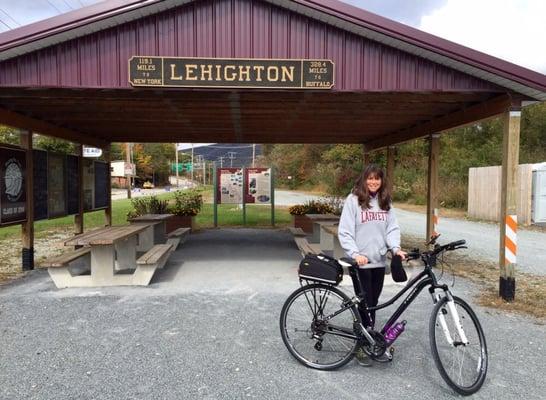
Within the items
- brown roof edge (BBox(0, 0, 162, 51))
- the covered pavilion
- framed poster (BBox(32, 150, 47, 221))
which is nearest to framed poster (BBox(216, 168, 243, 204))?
framed poster (BBox(32, 150, 47, 221))

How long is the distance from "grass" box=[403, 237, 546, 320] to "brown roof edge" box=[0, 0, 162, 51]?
202 inches

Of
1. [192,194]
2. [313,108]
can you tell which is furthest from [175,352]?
[192,194]

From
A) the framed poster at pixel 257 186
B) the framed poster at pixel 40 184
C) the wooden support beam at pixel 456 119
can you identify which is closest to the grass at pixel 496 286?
the wooden support beam at pixel 456 119

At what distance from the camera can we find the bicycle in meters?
3.36

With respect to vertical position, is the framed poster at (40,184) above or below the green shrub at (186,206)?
above

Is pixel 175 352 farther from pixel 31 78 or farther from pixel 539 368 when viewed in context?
pixel 31 78

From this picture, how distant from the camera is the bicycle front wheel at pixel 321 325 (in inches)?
145

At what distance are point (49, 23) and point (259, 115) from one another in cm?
417

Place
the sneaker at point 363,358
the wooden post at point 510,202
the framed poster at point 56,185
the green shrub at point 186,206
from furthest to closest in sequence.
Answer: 1. the green shrub at point 186,206
2. the framed poster at point 56,185
3. the wooden post at point 510,202
4. the sneaker at point 363,358

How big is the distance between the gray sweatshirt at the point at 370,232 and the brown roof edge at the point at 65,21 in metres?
4.12

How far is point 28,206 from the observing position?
25.4ft

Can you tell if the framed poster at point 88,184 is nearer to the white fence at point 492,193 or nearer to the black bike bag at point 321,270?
the black bike bag at point 321,270

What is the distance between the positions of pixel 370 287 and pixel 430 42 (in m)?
3.65

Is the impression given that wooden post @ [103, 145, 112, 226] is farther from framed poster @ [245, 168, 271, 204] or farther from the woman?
the woman
